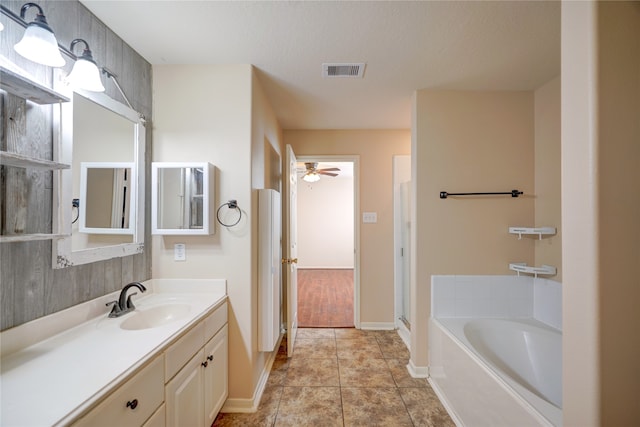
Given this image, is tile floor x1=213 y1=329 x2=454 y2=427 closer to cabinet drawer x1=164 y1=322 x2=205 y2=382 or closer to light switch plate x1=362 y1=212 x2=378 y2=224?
cabinet drawer x1=164 y1=322 x2=205 y2=382

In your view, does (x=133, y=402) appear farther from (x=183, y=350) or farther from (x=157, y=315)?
(x=157, y=315)

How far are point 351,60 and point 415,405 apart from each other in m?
2.49

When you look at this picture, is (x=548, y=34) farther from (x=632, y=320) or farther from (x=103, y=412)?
(x=103, y=412)

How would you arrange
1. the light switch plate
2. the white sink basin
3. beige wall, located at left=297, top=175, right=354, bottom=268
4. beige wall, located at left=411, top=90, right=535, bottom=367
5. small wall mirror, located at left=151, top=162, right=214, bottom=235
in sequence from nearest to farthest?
the white sink basin, small wall mirror, located at left=151, top=162, right=214, bottom=235, beige wall, located at left=411, top=90, right=535, bottom=367, the light switch plate, beige wall, located at left=297, top=175, right=354, bottom=268

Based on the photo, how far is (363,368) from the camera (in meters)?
2.31

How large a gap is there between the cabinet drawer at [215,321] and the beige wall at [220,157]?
77 millimetres

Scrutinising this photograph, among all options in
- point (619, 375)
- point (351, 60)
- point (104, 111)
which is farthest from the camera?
point (351, 60)

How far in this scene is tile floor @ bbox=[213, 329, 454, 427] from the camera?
173cm

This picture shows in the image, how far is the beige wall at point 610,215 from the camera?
82 centimetres

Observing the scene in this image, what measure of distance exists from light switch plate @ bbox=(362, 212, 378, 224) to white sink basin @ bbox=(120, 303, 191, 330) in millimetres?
2141

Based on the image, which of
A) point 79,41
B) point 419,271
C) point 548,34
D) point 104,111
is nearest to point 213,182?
point 104,111

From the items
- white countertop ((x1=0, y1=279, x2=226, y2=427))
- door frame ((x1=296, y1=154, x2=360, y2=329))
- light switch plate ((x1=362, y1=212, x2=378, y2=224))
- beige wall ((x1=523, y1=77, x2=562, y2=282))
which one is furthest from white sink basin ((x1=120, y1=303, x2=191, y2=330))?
beige wall ((x1=523, y1=77, x2=562, y2=282))

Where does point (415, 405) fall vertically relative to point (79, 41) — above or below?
below

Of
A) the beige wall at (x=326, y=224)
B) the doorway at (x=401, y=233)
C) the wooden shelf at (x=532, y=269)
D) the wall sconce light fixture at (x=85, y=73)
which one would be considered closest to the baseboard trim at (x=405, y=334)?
the doorway at (x=401, y=233)
